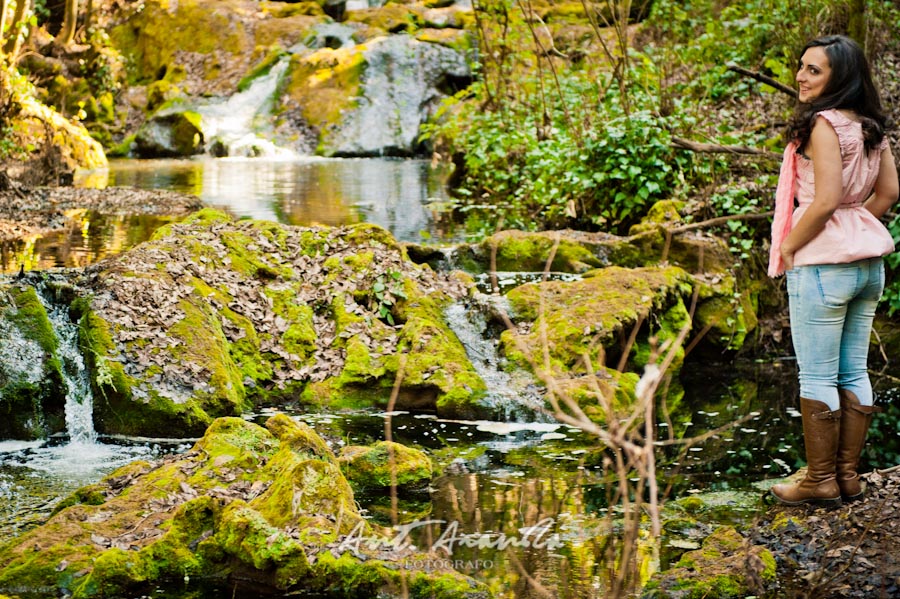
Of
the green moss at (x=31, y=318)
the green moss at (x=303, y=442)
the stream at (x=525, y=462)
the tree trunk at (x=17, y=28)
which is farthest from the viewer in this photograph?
the tree trunk at (x=17, y=28)

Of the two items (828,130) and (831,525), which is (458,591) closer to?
(831,525)

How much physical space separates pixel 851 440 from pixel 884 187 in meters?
1.23

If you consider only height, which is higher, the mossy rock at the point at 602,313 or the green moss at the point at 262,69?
the green moss at the point at 262,69

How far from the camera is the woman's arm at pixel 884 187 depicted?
4.57m

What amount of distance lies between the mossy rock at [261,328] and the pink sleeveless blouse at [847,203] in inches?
139

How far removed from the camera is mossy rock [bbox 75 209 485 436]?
7.23m

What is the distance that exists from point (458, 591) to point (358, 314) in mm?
4603

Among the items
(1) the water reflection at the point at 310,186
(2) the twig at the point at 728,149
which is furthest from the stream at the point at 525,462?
(1) the water reflection at the point at 310,186

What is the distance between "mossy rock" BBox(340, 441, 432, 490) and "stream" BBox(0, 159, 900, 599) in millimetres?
122

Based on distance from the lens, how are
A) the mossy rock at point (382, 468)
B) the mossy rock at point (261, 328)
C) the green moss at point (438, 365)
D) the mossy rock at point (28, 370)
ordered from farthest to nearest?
the green moss at point (438, 365)
the mossy rock at point (261, 328)
the mossy rock at point (28, 370)
the mossy rock at point (382, 468)

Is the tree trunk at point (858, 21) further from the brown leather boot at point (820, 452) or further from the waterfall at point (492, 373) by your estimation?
the brown leather boot at point (820, 452)

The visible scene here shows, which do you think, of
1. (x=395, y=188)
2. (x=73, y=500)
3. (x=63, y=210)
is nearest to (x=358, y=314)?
(x=73, y=500)

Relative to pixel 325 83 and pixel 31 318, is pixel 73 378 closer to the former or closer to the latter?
pixel 31 318

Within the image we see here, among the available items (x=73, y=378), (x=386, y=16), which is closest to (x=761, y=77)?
(x=73, y=378)
